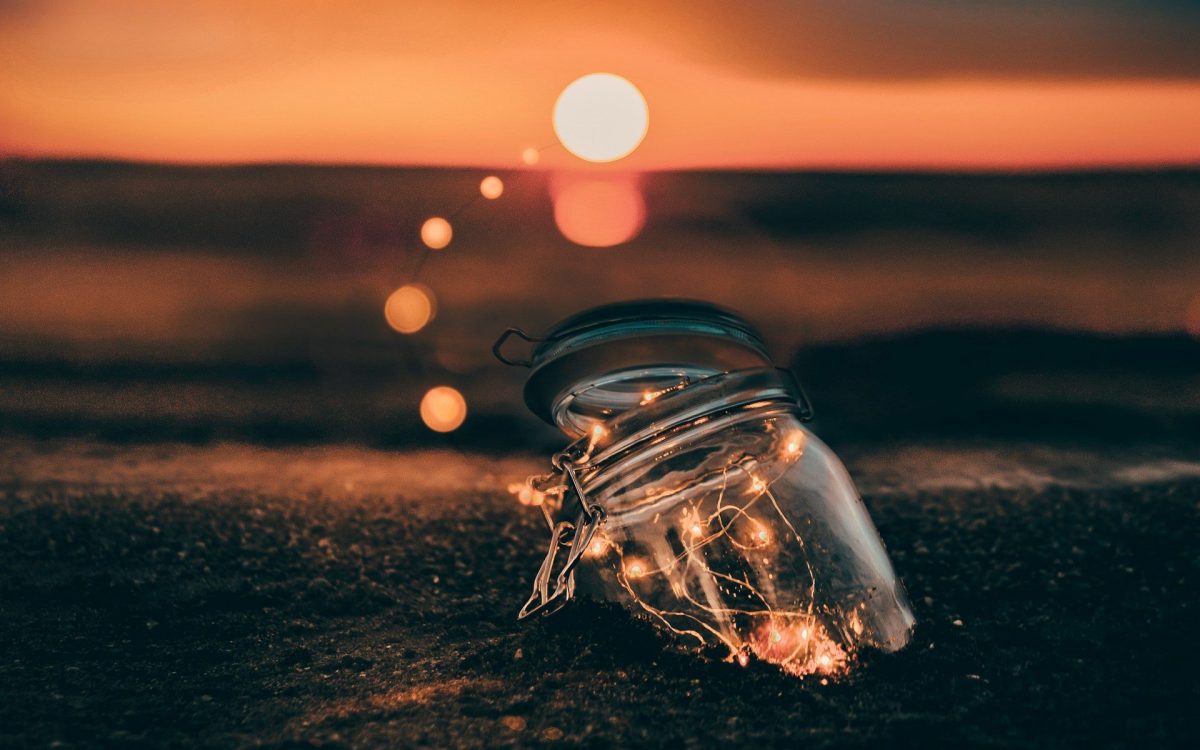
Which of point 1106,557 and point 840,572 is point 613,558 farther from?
point 1106,557

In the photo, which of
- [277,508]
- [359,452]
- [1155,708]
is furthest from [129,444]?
[1155,708]

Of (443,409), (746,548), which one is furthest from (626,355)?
(443,409)

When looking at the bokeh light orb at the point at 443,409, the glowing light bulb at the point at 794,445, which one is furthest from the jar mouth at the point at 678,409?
the bokeh light orb at the point at 443,409

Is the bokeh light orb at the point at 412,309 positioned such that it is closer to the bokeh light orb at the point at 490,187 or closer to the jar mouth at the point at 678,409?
the bokeh light orb at the point at 490,187

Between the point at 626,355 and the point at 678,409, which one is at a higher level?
the point at 626,355

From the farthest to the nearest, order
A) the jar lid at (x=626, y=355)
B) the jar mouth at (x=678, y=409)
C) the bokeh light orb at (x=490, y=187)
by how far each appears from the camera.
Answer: the bokeh light orb at (x=490, y=187) → the jar lid at (x=626, y=355) → the jar mouth at (x=678, y=409)

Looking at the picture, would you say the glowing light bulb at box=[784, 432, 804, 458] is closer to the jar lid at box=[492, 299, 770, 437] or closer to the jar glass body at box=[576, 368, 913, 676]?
the jar glass body at box=[576, 368, 913, 676]

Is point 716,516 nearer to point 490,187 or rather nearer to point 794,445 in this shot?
point 794,445
